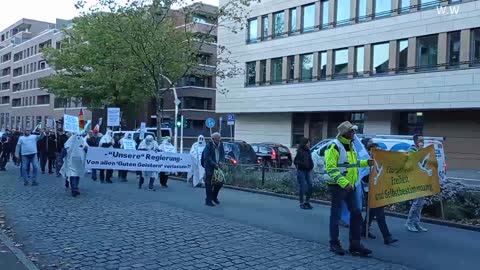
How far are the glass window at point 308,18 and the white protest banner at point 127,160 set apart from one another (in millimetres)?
22247

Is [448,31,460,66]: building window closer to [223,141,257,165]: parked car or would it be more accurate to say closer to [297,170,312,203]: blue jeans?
[223,141,257,165]: parked car

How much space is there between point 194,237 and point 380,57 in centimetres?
2530

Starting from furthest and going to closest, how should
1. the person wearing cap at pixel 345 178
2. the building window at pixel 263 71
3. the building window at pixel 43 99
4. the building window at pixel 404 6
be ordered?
the building window at pixel 43 99 < the building window at pixel 263 71 < the building window at pixel 404 6 < the person wearing cap at pixel 345 178

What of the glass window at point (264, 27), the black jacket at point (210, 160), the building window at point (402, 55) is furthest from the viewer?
the glass window at point (264, 27)

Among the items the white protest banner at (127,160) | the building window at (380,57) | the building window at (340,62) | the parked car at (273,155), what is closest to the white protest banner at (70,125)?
the white protest banner at (127,160)

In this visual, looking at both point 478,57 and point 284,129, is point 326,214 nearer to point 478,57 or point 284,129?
point 478,57

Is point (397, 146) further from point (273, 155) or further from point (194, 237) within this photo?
point (273, 155)

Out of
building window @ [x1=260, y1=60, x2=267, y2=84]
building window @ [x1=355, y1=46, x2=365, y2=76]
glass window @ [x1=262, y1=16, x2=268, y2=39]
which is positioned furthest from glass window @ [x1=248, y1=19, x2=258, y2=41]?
building window @ [x1=355, y1=46, x2=365, y2=76]

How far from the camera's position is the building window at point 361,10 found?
3219cm

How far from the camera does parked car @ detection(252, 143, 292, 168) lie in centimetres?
2566

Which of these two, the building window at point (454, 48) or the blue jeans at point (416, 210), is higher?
the building window at point (454, 48)

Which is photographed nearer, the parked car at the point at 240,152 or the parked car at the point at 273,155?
the parked car at the point at 240,152

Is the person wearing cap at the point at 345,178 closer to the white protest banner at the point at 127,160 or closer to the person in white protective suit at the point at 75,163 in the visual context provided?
the person in white protective suit at the point at 75,163

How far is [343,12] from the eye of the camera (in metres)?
33.8
